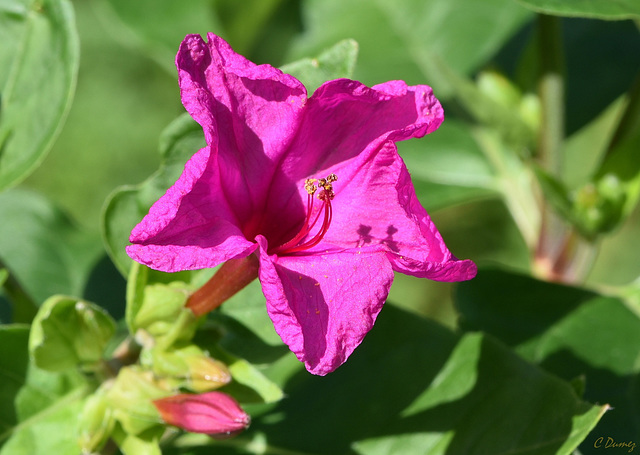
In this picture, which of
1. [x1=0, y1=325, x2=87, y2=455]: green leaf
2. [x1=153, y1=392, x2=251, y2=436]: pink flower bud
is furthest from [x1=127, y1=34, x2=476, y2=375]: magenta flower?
[x1=0, y1=325, x2=87, y2=455]: green leaf

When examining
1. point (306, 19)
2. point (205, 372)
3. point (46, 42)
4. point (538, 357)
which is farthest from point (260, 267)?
point (306, 19)

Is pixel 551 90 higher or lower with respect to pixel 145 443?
higher

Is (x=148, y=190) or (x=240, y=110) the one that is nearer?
(x=240, y=110)

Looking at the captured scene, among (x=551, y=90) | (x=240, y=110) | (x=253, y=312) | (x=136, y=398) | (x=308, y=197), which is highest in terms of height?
(x=240, y=110)

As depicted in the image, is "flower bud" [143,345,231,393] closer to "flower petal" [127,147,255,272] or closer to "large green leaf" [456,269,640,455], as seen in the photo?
"flower petal" [127,147,255,272]

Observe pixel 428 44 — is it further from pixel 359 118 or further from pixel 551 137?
pixel 359 118

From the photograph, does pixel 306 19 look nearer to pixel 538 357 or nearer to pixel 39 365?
pixel 538 357

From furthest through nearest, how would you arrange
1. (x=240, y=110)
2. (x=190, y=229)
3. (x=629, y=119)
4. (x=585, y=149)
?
1. (x=585, y=149)
2. (x=629, y=119)
3. (x=240, y=110)
4. (x=190, y=229)

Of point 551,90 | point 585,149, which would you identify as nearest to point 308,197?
point 551,90
